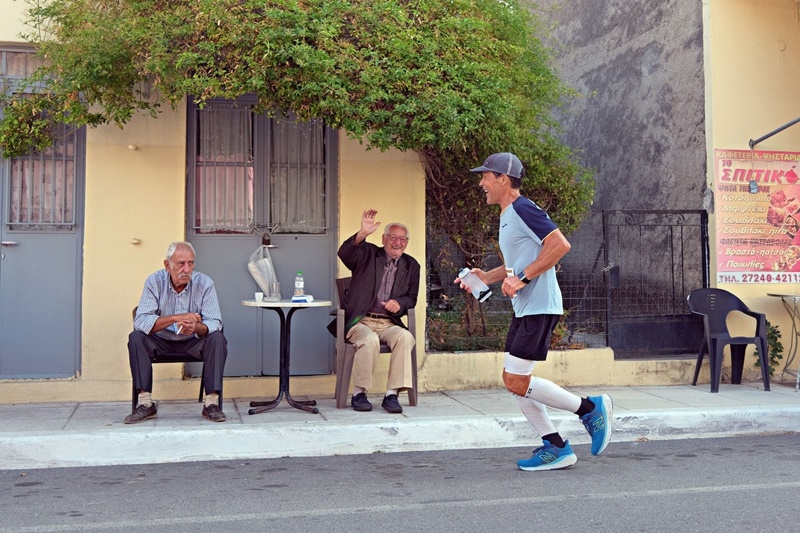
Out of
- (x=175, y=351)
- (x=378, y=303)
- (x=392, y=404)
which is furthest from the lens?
(x=378, y=303)

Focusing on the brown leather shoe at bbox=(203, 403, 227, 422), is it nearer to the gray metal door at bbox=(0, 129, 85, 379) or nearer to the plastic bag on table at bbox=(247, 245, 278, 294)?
the plastic bag on table at bbox=(247, 245, 278, 294)

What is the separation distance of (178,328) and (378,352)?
64.3 inches

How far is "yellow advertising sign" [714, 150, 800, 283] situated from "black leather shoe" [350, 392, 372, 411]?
13.7 ft

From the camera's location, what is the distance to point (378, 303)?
23.9ft

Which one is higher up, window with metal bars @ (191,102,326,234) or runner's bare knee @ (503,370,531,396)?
window with metal bars @ (191,102,326,234)

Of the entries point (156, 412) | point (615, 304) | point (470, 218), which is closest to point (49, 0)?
point (156, 412)

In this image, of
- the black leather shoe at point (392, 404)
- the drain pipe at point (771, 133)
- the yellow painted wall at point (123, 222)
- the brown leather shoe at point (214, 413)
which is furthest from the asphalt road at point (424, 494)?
the drain pipe at point (771, 133)

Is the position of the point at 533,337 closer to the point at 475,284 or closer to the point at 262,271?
the point at 475,284

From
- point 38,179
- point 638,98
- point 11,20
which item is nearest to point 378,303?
point 38,179

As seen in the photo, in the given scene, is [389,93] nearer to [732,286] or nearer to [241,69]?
[241,69]

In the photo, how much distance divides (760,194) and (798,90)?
131 cm

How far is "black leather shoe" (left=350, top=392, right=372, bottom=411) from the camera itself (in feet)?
22.7

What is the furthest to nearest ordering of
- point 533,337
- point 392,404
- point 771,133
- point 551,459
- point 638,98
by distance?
point 638,98, point 771,133, point 392,404, point 551,459, point 533,337

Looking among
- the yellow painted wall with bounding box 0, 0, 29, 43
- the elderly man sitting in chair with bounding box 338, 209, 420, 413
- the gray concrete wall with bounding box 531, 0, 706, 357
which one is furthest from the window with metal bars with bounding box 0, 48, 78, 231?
the gray concrete wall with bounding box 531, 0, 706, 357
